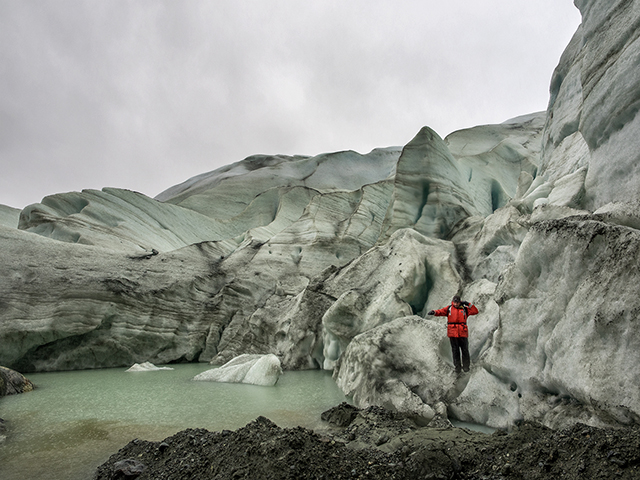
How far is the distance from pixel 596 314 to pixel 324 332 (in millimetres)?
7121

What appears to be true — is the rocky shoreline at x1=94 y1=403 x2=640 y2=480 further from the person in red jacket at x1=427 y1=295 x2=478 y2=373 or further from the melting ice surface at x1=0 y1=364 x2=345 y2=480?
the person in red jacket at x1=427 y1=295 x2=478 y2=373

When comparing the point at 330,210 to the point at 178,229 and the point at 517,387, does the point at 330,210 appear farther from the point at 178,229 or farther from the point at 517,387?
the point at 517,387

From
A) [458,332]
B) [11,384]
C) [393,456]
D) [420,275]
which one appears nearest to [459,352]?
[458,332]

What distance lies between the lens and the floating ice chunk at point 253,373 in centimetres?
755

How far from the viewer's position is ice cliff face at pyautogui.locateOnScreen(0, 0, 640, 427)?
3.71 metres

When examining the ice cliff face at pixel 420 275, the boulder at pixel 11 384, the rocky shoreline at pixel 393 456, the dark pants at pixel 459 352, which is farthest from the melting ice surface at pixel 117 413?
the dark pants at pixel 459 352

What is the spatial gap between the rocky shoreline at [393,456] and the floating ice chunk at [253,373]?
4.09m

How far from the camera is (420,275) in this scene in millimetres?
9328

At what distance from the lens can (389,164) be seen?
3438cm

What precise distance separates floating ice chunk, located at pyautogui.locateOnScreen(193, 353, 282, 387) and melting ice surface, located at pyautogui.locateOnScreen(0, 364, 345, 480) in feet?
0.77

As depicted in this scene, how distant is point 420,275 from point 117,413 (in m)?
6.58

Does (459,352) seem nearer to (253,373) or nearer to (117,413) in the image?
(253,373)

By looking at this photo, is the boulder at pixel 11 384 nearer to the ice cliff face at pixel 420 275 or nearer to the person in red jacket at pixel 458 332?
the ice cliff face at pixel 420 275

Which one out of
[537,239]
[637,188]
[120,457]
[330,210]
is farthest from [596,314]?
[330,210]
